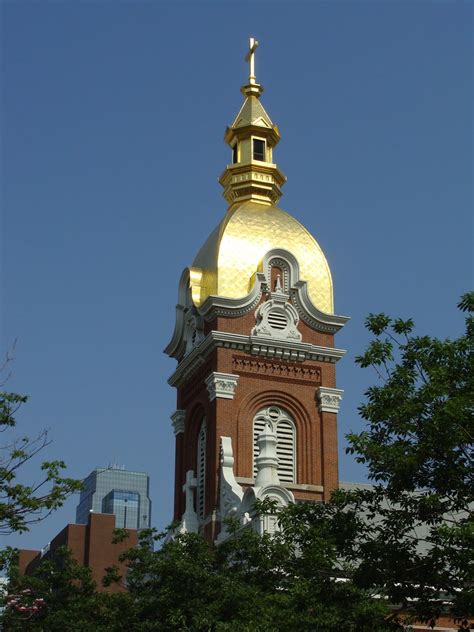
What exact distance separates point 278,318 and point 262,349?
1723 mm

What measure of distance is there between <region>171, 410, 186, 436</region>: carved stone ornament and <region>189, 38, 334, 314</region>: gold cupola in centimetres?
481

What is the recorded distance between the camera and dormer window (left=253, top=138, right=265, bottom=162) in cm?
5488

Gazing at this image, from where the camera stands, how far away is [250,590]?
2961 cm

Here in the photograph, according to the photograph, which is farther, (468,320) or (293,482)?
(293,482)

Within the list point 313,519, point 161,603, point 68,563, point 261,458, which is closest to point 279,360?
point 261,458

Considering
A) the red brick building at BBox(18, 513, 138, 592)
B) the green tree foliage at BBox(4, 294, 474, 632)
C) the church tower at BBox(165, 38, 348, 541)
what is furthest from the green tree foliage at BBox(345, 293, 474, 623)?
the red brick building at BBox(18, 513, 138, 592)

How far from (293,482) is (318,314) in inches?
282

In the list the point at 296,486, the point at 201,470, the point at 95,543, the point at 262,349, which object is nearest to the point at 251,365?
the point at 262,349

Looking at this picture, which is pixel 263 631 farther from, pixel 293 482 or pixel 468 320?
pixel 293 482

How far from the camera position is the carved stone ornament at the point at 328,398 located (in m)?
47.2

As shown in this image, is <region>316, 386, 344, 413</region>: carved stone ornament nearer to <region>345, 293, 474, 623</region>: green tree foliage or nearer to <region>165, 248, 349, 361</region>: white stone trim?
<region>165, 248, 349, 361</region>: white stone trim

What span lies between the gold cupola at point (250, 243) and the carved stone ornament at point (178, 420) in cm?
481

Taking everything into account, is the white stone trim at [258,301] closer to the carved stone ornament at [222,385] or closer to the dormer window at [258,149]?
the carved stone ornament at [222,385]

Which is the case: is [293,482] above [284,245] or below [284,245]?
below
